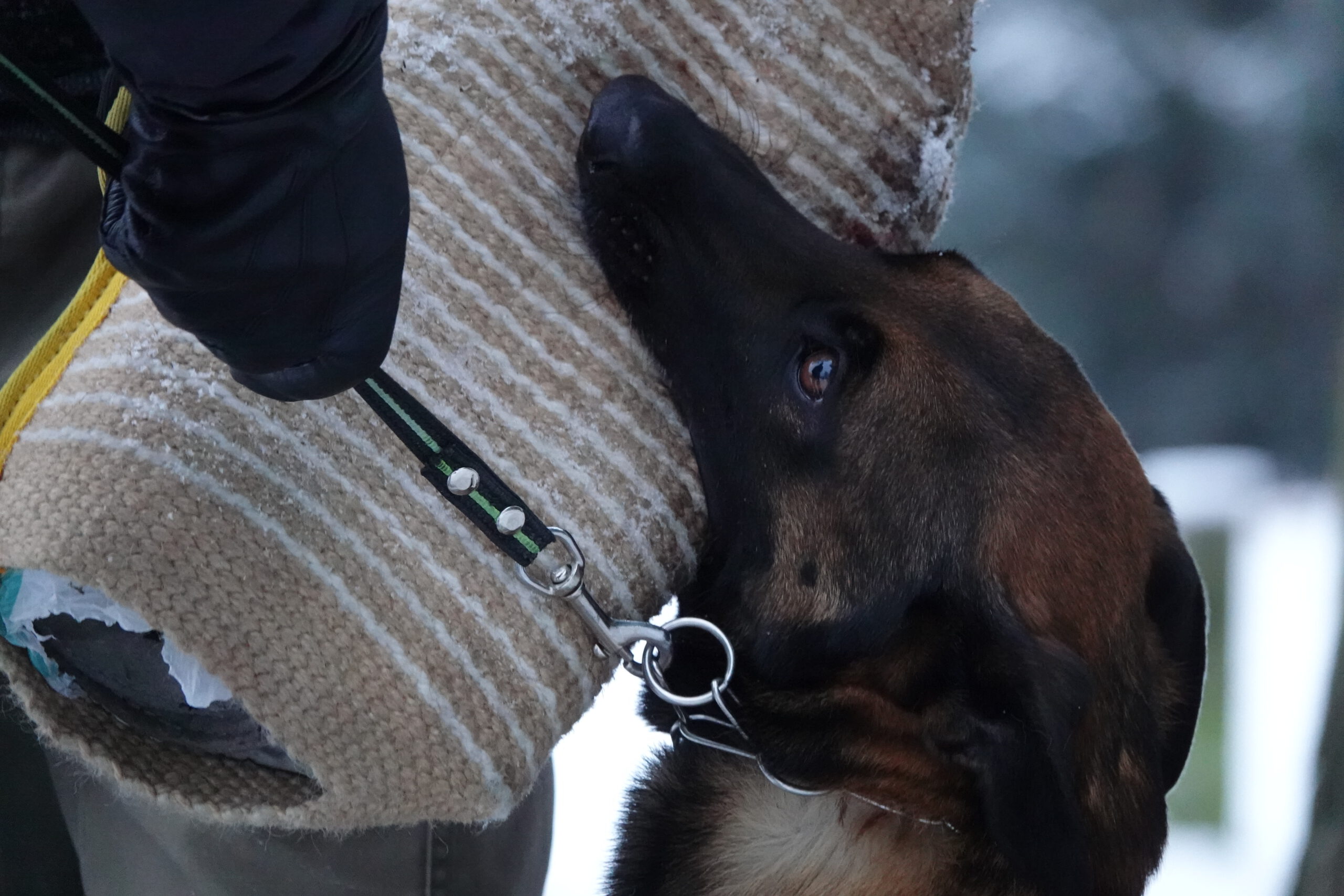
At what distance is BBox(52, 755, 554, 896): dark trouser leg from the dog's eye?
83cm

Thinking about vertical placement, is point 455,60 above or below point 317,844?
above

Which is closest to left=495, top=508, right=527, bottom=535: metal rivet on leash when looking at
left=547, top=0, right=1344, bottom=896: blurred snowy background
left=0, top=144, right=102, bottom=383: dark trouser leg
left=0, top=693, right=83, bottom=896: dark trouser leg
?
left=0, top=144, right=102, bottom=383: dark trouser leg

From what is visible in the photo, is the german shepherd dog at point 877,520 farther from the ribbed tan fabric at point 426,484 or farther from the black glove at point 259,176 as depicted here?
the black glove at point 259,176

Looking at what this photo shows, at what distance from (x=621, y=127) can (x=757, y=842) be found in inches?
42.1

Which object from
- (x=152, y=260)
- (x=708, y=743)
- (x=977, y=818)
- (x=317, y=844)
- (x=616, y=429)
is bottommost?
(x=317, y=844)

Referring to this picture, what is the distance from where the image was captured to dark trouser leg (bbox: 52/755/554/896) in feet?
5.22

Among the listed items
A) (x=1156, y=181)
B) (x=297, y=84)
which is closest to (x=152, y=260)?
(x=297, y=84)

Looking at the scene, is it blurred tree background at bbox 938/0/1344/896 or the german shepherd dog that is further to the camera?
blurred tree background at bbox 938/0/1344/896

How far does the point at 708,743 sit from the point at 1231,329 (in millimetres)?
3633

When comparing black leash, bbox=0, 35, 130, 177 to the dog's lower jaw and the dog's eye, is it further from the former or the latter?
the dog's lower jaw

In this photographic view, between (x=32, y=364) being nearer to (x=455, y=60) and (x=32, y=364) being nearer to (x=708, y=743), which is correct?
(x=455, y=60)

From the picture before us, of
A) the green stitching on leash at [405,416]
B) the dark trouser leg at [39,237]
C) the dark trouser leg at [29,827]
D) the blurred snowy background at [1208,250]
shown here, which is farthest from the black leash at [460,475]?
the blurred snowy background at [1208,250]

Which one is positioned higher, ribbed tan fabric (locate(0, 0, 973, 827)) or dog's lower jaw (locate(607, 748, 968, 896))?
ribbed tan fabric (locate(0, 0, 973, 827))

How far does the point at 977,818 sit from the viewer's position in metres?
1.63
